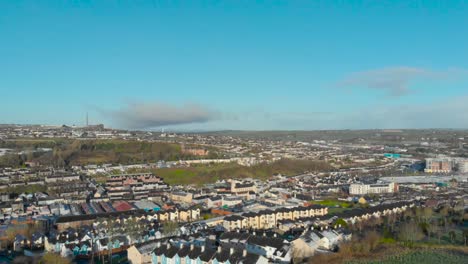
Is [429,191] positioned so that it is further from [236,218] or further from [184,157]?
[184,157]

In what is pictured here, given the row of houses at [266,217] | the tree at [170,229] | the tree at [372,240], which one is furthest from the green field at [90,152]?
the tree at [372,240]

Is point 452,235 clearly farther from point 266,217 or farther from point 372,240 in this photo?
point 266,217

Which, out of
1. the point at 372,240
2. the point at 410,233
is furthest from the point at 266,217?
the point at 410,233

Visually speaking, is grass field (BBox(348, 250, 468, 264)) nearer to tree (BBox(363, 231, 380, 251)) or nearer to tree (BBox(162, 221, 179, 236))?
tree (BBox(363, 231, 380, 251))

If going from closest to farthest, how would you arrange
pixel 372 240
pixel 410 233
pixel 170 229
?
pixel 372 240 → pixel 410 233 → pixel 170 229

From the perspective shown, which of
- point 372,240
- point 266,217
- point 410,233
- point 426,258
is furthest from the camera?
point 266,217

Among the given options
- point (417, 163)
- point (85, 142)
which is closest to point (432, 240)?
point (417, 163)

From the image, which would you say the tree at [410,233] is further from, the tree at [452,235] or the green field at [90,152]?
the green field at [90,152]

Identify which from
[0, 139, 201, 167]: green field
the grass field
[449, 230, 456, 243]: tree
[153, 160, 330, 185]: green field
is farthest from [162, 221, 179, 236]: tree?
[0, 139, 201, 167]: green field

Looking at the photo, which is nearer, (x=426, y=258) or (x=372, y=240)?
(x=426, y=258)

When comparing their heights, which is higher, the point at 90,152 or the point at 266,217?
the point at 90,152

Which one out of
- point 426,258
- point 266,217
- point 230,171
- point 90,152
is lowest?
point 426,258
